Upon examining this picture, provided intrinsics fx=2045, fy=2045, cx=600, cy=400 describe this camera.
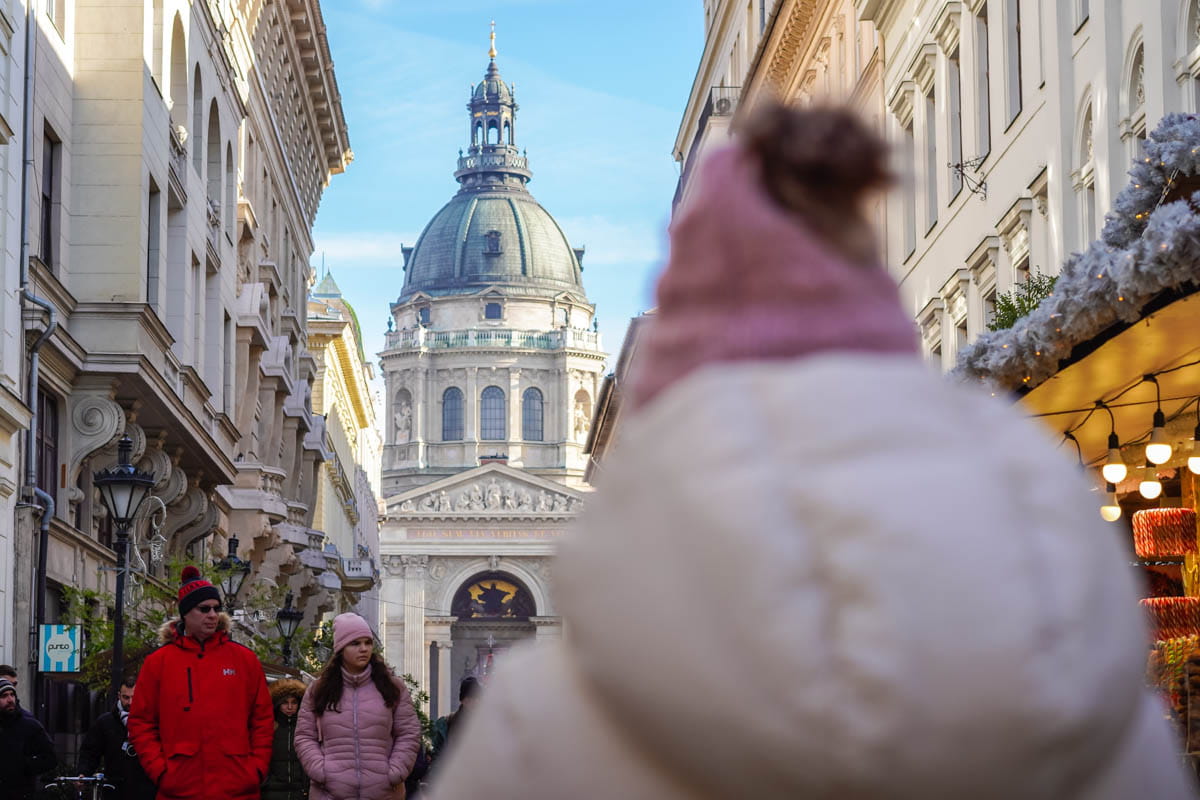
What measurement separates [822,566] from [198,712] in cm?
702

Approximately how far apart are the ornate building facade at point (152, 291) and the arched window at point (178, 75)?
0.02m

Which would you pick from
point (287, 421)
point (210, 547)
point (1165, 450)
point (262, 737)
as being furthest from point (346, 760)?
point (287, 421)

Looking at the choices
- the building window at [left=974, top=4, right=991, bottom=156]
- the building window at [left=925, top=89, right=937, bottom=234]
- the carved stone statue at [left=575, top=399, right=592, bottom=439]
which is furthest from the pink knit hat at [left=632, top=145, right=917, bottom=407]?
the carved stone statue at [left=575, top=399, right=592, bottom=439]

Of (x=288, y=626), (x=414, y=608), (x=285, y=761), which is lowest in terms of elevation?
(x=285, y=761)

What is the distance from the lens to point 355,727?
28.3 ft

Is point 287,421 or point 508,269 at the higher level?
point 508,269

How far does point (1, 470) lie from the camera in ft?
59.3

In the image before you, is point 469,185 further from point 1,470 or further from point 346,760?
point 346,760

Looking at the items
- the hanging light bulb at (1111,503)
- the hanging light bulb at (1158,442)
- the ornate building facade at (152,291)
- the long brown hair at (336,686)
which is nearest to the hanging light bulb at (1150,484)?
the hanging light bulb at (1111,503)

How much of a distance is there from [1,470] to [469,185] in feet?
439

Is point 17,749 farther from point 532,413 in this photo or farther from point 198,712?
point 532,413

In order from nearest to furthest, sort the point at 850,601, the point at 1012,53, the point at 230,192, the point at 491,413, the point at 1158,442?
1. the point at 850,601
2. the point at 1158,442
3. the point at 1012,53
4. the point at 230,192
5. the point at 491,413

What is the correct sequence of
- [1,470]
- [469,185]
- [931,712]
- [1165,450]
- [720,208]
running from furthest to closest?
[469,185]
[1,470]
[1165,450]
[720,208]
[931,712]

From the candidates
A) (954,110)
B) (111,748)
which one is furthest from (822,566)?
(954,110)
